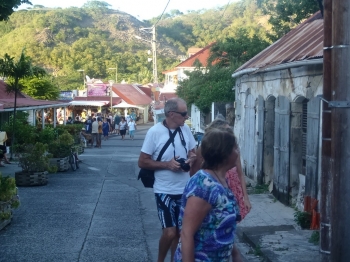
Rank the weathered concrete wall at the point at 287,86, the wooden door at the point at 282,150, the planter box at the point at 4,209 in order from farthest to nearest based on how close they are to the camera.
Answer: the wooden door at the point at 282,150 → the weathered concrete wall at the point at 287,86 → the planter box at the point at 4,209

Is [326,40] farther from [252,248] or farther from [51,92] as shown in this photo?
[51,92]

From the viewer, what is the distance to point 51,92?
36656mm

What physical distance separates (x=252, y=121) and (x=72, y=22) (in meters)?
130

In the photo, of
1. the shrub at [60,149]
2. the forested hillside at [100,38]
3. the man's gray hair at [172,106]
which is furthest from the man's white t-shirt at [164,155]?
the forested hillside at [100,38]

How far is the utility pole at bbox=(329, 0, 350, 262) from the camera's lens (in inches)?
213

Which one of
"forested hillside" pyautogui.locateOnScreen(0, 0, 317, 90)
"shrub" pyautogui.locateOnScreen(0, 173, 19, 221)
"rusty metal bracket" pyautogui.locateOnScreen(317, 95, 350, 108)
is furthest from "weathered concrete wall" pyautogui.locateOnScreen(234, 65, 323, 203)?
"forested hillside" pyautogui.locateOnScreen(0, 0, 317, 90)

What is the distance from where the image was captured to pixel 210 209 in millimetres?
3594

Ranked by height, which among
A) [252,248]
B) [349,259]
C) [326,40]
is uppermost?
[326,40]

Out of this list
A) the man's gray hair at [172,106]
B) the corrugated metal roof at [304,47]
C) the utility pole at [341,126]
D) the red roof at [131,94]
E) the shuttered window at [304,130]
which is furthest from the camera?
Answer: the red roof at [131,94]

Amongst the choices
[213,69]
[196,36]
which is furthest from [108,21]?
[213,69]

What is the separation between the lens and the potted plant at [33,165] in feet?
46.1

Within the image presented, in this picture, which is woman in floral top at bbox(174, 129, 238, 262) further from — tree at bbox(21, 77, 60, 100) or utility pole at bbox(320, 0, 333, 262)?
tree at bbox(21, 77, 60, 100)

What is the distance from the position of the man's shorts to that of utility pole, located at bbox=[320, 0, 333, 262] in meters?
1.44

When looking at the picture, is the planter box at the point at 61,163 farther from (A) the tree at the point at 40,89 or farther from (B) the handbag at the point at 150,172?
(A) the tree at the point at 40,89
